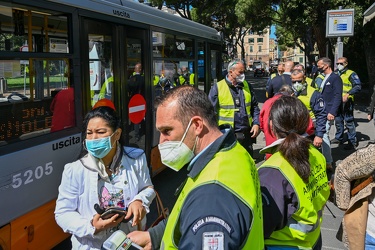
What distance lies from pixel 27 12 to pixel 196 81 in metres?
4.76

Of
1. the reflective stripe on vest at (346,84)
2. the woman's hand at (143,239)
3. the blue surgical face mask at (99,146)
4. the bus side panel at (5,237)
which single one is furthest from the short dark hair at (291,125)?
the reflective stripe on vest at (346,84)

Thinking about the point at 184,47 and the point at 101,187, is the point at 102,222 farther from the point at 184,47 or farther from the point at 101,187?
the point at 184,47

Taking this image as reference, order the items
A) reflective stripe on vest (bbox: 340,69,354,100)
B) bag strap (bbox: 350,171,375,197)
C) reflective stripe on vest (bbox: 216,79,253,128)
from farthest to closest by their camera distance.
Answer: reflective stripe on vest (bbox: 340,69,354,100) → reflective stripe on vest (bbox: 216,79,253,128) → bag strap (bbox: 350,171,375,197)

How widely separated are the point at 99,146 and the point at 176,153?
1.16 meters

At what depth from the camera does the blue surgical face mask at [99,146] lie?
271cm

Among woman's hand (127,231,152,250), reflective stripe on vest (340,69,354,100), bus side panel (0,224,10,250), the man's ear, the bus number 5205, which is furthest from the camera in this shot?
reflective stripe on vest (340,69,354,100)

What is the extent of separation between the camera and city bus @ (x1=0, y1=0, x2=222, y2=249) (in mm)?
3316

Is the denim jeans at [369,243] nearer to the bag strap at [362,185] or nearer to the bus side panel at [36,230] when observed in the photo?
the bag strap at [362,185]

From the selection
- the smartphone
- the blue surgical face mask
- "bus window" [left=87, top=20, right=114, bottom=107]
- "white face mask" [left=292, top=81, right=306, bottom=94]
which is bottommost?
the smartphone

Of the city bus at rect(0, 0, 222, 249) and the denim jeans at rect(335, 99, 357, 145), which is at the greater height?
the city bus at rect(0, 0, 222, 249)

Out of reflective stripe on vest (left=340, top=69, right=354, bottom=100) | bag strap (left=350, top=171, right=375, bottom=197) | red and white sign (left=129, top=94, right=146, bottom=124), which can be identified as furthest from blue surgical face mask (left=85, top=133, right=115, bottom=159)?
reflective stripe on vest (left=340, top=69, right=354, bottom=100)

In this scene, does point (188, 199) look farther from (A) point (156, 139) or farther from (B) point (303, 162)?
(A) point (156, 139)

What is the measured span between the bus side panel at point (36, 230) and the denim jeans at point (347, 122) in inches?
273

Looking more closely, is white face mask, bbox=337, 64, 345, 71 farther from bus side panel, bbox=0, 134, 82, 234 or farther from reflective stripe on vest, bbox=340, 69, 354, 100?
bus side panel, bbox=0, 134, 82, 234
